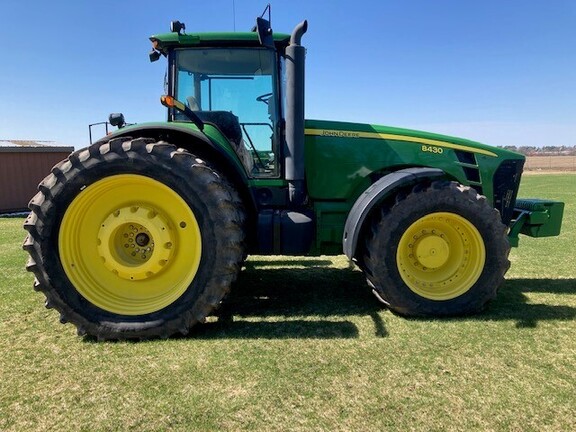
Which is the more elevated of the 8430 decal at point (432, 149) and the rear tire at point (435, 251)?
the 8430 decal at point (432, 149)

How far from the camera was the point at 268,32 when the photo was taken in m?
3.29

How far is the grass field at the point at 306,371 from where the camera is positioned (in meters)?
2.24

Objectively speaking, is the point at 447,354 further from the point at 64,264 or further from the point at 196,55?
the point at 196,55

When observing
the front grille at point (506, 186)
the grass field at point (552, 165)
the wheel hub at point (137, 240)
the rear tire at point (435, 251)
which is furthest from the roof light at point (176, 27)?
the grass field at point (552, 165)

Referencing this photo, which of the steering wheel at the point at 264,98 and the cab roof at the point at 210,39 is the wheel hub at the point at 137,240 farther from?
the cab roof at the point at 210,39

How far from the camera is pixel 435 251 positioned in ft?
11.9

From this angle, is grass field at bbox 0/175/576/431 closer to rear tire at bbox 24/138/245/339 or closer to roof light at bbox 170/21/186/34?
rear tire at bbox 24/138/245/339

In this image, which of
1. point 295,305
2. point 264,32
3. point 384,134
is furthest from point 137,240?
point 384,134

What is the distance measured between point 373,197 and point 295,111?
98cm

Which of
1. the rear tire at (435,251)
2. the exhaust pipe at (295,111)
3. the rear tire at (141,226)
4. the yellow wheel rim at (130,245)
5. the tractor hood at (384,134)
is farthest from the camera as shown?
the tractor hood at (384,134)

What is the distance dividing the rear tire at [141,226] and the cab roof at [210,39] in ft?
3.26

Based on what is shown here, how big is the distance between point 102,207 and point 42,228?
18.2 inches

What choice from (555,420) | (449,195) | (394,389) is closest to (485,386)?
(555,420)

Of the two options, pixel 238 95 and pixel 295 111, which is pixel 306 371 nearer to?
pixel 295 111
